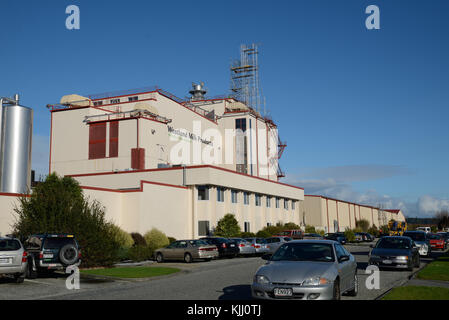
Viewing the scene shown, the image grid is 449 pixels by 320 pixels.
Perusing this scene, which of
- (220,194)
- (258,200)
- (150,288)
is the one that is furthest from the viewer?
(258,200)

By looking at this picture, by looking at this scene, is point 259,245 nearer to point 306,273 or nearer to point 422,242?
point 422,242

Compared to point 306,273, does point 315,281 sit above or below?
below

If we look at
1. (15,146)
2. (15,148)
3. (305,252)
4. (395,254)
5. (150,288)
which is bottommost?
(150,288)

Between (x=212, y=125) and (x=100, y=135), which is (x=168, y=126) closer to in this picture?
(x=100, y=135)

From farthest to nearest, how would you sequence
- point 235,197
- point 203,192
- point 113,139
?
point 113,139
point 235,197
point 203,192

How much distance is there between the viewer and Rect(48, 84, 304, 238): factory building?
39969 mm

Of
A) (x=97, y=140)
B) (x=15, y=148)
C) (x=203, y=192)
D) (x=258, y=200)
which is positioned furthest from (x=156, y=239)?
(x=97, y=140)

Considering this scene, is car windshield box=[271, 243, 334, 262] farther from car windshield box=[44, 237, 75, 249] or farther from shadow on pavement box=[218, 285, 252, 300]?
car windshield box=[44, 237, 75, 249]

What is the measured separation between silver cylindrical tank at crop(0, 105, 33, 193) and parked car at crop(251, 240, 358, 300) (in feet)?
77.0

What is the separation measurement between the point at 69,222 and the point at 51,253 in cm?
481

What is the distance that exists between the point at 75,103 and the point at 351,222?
62.1m

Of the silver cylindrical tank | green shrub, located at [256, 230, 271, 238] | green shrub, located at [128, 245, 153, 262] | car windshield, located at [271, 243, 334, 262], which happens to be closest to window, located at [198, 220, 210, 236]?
green shrub, located at [256, 230, 271, 238]

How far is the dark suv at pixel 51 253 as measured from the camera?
58.2 ft

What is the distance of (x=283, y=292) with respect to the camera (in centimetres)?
971
